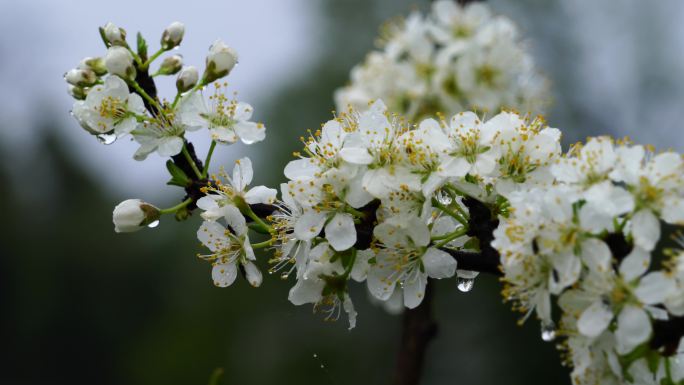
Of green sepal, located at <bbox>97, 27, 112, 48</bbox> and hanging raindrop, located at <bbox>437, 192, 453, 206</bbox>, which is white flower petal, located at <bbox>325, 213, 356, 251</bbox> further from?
green sepal, located at <bbox>97, 27, 112, 48</bbox>

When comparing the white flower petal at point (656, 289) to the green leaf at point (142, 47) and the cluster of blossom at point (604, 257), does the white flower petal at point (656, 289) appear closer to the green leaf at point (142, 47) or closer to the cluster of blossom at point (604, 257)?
the cluster of blossom at point (604, 257)

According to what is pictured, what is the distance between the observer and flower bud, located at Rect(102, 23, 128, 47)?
2.11 metres

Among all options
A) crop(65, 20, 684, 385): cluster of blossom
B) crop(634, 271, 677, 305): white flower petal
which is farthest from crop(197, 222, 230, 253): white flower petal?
crop(634, 271, 677, 305): white flower petal

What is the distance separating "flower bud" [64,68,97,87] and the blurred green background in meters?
4.87

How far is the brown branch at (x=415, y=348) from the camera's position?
302 cm

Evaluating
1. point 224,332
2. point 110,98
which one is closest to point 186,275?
point 224,332

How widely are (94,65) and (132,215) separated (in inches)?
16.9

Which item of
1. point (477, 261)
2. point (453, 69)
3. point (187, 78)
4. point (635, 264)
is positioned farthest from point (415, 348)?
point (453, 69)

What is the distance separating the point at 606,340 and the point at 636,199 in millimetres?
303

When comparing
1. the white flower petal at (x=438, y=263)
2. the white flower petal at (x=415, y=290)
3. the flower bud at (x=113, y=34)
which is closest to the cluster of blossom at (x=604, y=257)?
the white flower petal at (x=438, y=263)

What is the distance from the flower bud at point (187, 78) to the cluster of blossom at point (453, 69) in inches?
86.0

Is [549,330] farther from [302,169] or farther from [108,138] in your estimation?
[108,138]

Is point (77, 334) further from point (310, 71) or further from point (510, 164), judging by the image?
point (510, 164)

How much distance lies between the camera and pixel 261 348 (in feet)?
55.4
